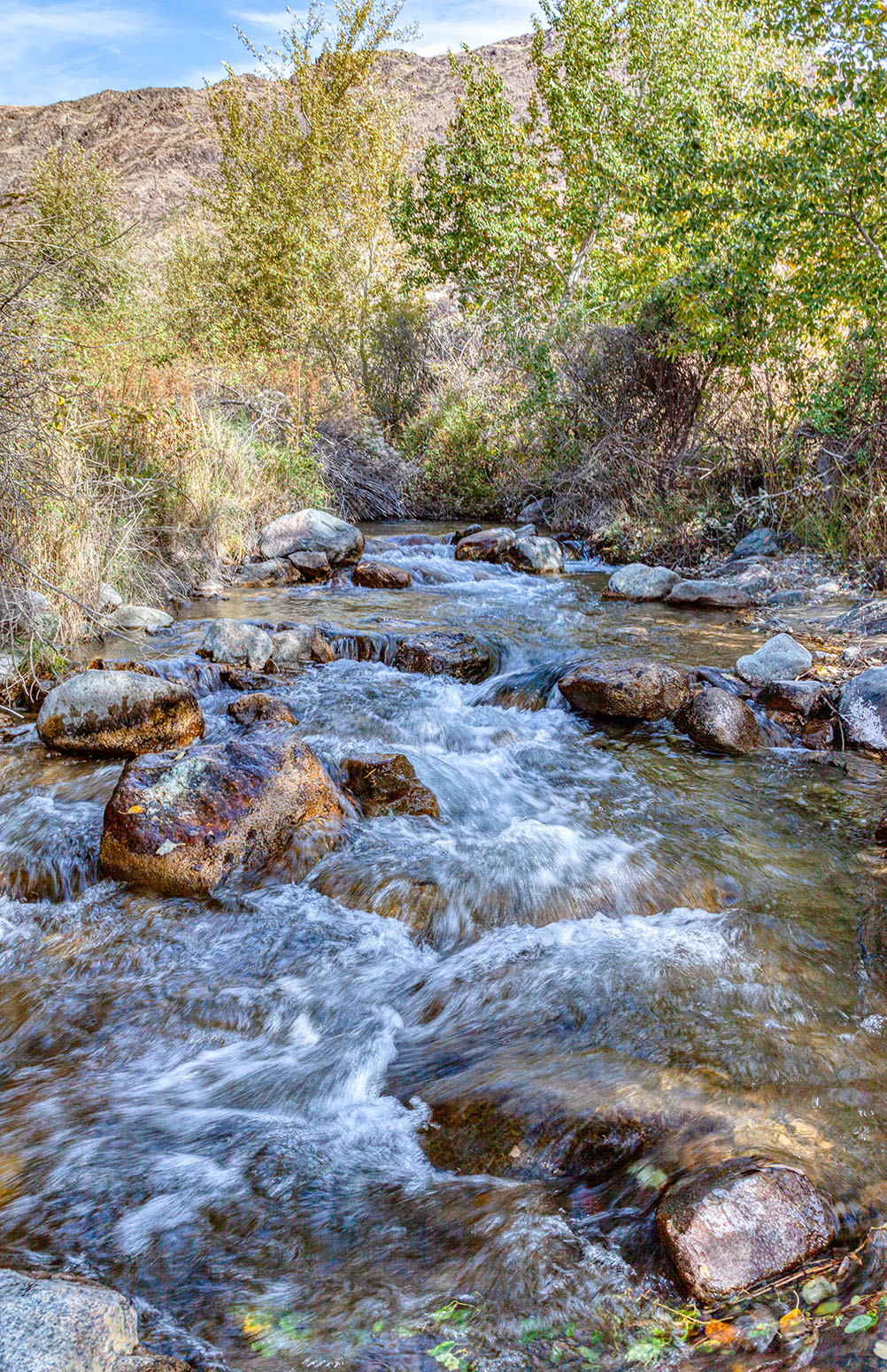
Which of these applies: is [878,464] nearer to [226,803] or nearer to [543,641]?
[543,641]

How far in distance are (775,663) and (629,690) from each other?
1178 millimetres

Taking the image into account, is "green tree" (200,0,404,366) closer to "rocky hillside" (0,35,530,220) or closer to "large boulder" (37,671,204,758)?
"large boulder" (37,671,204,758)

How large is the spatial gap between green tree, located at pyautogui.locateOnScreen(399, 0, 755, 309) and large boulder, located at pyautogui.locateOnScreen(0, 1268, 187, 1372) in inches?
708

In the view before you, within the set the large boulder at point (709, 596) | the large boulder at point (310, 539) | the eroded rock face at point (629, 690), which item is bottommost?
the eroded rock face at point (629, 690)

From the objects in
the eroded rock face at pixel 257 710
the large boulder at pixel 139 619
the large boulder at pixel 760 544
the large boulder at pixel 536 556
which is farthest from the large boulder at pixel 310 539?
the large boulder at pixel 760 544

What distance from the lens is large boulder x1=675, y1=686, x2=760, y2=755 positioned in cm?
503

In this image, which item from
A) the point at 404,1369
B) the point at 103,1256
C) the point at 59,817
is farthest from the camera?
the point at 59,817

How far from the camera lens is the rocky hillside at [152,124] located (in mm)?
51688

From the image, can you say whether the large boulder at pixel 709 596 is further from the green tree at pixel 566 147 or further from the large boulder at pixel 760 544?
the green tree at pixel 566 147

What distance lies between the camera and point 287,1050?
2.77 m

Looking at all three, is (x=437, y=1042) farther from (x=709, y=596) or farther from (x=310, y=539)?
(x=310, y=539)

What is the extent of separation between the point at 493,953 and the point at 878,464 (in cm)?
697

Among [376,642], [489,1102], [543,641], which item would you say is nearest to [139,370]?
[376,642]

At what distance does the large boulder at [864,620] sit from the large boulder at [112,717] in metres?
5.42
